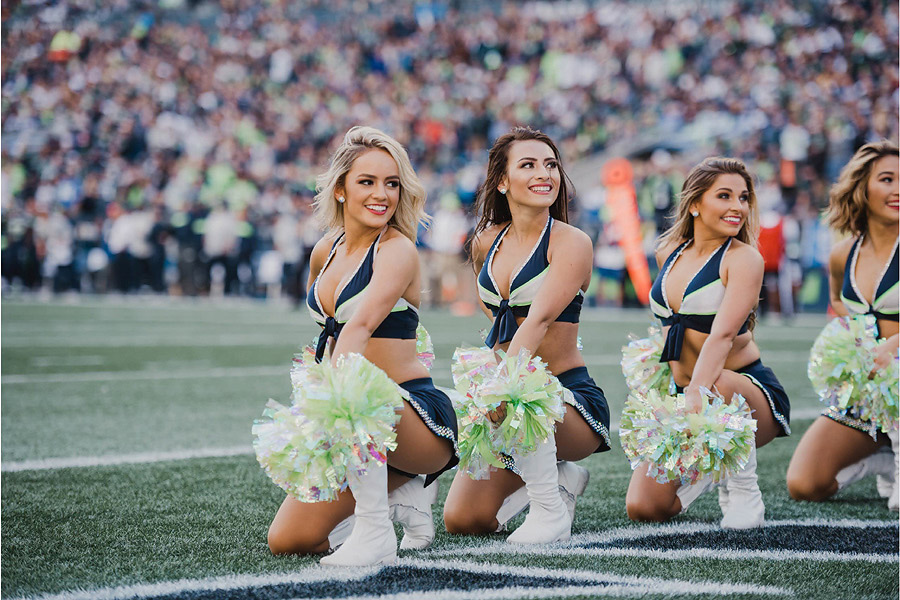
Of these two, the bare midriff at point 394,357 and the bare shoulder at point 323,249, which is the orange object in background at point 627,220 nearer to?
the bare shoulder at point 323,249

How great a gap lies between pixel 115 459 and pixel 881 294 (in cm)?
298

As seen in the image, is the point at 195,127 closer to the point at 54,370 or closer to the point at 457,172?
the point at 457,172

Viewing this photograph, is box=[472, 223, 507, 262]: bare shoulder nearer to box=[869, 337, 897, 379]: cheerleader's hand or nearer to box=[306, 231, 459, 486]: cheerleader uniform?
box=[306, 231, 459, 486]: cheerleader uniform

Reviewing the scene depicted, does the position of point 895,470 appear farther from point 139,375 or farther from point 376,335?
point 139,375

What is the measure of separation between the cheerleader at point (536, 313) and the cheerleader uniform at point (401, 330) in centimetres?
29

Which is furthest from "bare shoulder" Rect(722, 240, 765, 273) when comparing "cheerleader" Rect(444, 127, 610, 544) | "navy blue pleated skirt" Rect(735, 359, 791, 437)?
"cheerleader" Rect(444, 127, 610, 544)

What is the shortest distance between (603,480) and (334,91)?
1957 cm

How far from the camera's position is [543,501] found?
3221 millimetres

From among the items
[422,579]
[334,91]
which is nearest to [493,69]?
[334,91]

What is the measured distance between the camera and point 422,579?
2699 millimetres

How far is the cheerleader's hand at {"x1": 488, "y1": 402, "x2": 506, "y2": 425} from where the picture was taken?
3150 millimetres

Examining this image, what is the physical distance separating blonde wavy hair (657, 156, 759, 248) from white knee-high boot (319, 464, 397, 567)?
4.86ft

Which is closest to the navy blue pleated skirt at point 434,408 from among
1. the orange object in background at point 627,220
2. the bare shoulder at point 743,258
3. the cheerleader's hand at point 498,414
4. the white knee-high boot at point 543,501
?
the cheerleader's hand at point 498,414

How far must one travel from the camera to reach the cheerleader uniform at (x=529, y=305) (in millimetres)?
3420
